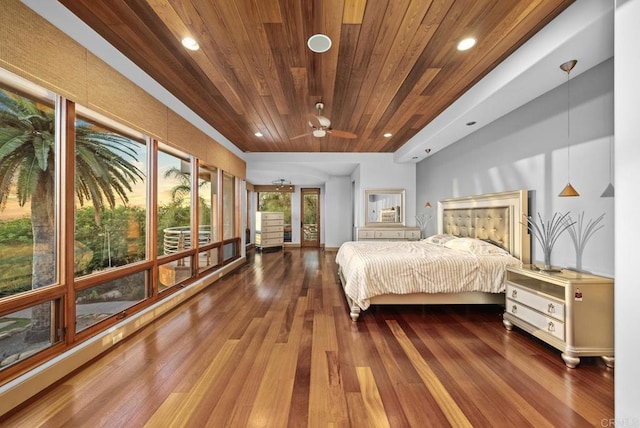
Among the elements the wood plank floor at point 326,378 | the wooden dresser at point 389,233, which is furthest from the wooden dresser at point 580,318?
the wooden dresser at point 389,233

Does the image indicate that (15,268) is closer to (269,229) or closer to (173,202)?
(173,202)

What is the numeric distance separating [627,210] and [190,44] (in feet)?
10.1

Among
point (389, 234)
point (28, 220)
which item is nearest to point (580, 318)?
point (389, 234)

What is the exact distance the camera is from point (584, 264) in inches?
91.7

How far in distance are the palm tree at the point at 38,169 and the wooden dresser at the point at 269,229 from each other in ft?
19.0

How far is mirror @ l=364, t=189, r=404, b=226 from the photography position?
19.8 ft

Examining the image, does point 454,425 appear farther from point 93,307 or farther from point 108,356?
point 93,307

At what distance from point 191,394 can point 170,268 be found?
209 centimetres

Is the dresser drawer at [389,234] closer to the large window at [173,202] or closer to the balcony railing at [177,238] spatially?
the balcony railing at [177,238]

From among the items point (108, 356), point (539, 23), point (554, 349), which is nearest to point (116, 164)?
point (108, 356)

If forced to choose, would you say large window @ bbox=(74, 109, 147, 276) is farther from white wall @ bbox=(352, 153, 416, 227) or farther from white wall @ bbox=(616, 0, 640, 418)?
white wall @ bbox=(352, 153, 416, 227)

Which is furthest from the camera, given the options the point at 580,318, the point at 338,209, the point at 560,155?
the point at 338,209

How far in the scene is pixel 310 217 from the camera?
30.6ft

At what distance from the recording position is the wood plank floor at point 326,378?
149cm
